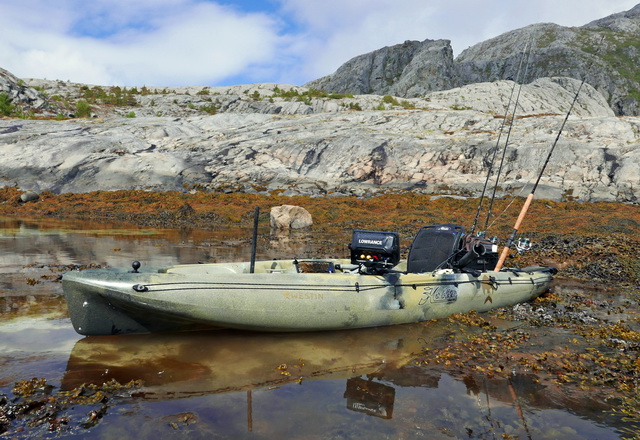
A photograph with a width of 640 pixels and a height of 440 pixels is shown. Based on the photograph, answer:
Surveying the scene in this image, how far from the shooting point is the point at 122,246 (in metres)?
17.9

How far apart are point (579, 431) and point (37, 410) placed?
21.4ft

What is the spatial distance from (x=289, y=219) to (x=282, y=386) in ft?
69.6

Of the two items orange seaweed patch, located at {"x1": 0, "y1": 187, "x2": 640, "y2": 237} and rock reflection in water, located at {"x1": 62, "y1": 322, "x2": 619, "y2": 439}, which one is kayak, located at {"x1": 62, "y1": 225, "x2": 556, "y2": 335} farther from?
orange seaweed patch, located at {"x1": 0, "y1": 187, "x2": 640, "y2": 237}

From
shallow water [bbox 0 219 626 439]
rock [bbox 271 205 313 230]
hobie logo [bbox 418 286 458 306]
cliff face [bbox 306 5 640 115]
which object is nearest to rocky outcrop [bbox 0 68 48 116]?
rock [bbox 271 205 313 230]

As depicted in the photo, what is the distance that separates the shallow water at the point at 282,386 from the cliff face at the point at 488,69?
92.8 m

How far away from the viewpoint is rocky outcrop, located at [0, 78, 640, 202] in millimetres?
38656

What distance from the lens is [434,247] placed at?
10.1 m

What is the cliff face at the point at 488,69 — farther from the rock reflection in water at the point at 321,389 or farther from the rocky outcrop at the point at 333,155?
the rock reflection in water at the point at 321,389

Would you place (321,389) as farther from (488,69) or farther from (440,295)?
(488,69)

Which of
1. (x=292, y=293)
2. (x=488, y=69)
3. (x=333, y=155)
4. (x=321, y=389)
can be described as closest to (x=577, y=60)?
(x=488, y=69)

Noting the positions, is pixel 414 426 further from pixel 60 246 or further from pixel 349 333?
pixel 60 246

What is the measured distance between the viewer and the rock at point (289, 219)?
26.9 metres

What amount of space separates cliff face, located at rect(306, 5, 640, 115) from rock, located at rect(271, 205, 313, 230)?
74.2 metres

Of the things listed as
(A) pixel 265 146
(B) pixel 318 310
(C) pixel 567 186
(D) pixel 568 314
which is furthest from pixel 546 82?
(B) pixel 318 310
